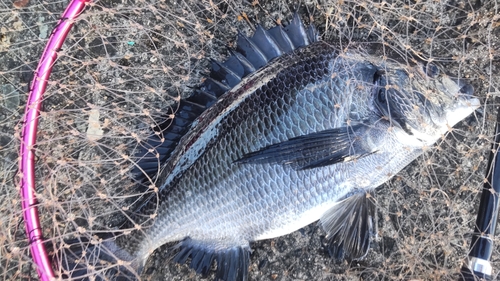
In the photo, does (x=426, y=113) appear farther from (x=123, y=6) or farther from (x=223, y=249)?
(x=123, y=6)

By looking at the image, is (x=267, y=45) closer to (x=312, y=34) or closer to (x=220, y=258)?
(x=312, y=34)

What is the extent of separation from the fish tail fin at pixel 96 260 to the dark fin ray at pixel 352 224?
2.78ft

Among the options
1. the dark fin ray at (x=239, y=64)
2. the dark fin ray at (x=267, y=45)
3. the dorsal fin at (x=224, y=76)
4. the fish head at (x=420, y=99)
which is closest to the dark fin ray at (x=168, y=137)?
the dorsal fin at (x=224, y=76)

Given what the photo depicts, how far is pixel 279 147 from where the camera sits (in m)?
1.51

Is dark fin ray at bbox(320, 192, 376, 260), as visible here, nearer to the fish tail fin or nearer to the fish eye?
the fish eye

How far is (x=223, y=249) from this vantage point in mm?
1703

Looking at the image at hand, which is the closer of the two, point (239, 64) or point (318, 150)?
point (318, 150)

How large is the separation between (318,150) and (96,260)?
101cm

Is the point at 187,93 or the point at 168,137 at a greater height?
the point at 187,93

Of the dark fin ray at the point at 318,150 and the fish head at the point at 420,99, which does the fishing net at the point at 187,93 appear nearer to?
the fish head at the point at 420,99

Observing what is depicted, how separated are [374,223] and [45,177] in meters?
1.44

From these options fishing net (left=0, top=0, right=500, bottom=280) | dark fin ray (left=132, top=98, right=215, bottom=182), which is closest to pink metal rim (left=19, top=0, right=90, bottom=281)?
fishing net (left=0, top=0, right=500, bottom=280)

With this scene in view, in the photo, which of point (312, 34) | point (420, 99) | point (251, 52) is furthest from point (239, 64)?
point (420, 99)

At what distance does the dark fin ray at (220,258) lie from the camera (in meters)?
1.70
